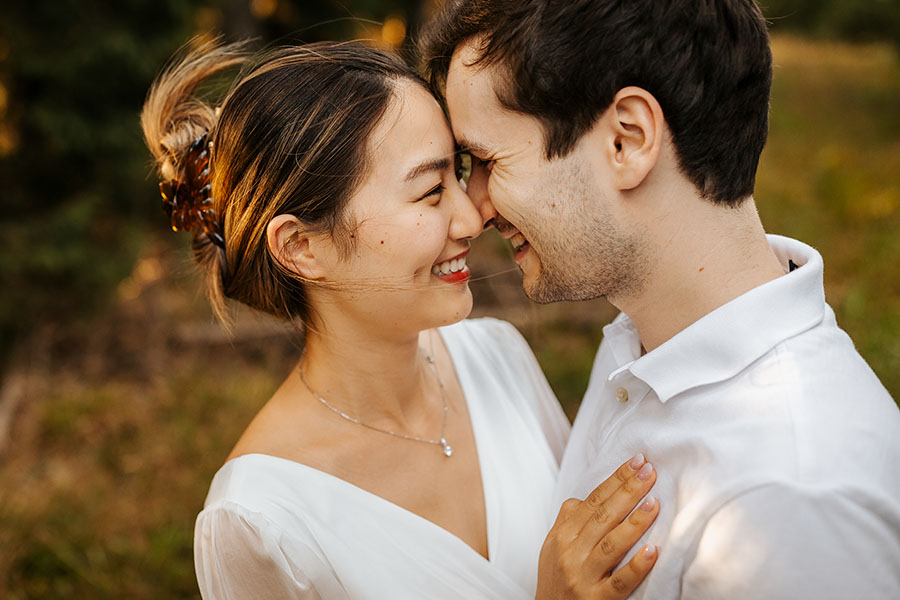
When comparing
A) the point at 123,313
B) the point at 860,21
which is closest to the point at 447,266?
the point at 123,313

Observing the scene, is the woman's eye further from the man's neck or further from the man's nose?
the man's neck

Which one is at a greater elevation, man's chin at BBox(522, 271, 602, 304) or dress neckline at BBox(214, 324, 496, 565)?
man's chin at BBox(522, 271, 602, 304)

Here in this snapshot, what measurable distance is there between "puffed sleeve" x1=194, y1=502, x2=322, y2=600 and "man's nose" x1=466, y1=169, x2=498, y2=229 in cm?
103

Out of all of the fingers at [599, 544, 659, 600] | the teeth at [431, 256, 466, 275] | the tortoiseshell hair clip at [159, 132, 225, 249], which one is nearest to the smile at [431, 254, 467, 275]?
the teeth at [431, 256, 466, 275]

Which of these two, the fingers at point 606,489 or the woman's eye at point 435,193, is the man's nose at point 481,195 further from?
the fingers at point 606,489

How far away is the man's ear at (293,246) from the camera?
2.11 m

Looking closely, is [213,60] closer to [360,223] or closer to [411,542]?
[360,223]

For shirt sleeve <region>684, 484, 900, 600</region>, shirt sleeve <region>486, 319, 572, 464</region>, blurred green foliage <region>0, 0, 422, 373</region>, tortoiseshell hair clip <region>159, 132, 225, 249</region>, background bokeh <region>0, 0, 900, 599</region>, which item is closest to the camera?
shirt sleeve <region>684, 484, 900, 600</region>

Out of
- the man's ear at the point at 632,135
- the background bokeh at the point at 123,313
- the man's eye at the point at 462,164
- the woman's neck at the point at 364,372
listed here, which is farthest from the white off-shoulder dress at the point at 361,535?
the background bokeh at the point at 123,313

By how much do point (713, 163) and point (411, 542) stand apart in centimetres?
131

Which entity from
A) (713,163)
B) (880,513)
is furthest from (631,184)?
(880,513)

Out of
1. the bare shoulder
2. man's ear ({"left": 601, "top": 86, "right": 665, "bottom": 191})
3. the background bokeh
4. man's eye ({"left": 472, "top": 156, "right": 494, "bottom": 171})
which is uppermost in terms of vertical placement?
man's ear ({"left": 601, "top": 86, "right": 665, "bottom": 191})

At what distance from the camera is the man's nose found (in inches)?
85.4

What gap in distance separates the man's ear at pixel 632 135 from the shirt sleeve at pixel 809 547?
0.77 metres
